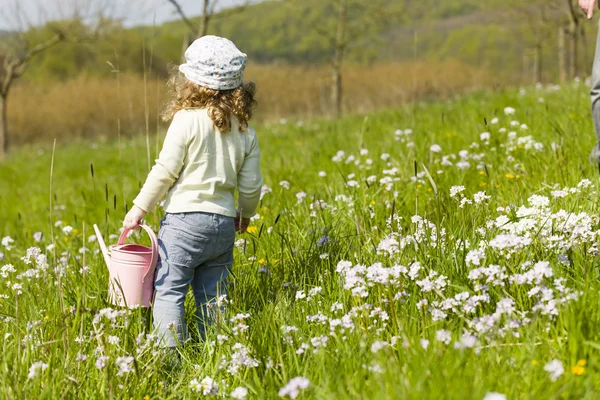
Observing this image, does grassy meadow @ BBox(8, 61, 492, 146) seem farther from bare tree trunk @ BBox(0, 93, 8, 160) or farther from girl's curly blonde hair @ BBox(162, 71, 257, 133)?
girl's curly blonde hair @ BBox(162, 71, 257, 133)

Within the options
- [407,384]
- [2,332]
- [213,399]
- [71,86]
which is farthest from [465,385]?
[71,86]

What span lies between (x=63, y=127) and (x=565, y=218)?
25282 mm

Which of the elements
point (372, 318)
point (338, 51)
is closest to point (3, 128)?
point (338, 51)

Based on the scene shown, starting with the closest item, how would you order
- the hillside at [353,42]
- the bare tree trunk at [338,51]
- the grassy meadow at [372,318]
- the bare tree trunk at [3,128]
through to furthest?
1. the grassy meadow at [372,318]
2. the bare tree trunk at [3,128]
3. the bare tree trunk at [338,51]
4. the hillside at [353,42]

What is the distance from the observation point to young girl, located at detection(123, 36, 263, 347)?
2842mm

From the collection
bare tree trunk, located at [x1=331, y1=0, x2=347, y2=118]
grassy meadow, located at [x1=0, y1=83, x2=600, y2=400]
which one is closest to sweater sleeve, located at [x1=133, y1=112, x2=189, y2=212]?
grassy meadow, located at [x1=0, y1=83, x2=600, y2=400]

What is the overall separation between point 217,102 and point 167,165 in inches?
15.4

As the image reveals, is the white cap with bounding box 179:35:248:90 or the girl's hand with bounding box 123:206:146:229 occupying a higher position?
the white cap with bounding box 179:35:248:90

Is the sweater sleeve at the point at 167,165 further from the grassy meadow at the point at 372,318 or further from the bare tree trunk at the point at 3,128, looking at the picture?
the bare tree trunk at the point at 3,128

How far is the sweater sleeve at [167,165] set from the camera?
2.84 metres

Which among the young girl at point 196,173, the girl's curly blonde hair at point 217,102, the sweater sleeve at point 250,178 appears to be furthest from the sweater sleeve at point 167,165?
the sweater sleeve at point 250,178

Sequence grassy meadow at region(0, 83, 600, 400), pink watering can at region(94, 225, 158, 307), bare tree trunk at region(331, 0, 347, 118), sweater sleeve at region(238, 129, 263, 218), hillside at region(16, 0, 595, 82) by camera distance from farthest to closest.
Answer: hillside at region(16, 0, 595, 82) < bare tree trunk at region(331, 0, 347, 118) < sweater sleeve at region(238, 129, 263, 218) < pink watering can at region(94, 225, 158, 307) < grassy meadow at region(0, 83, 600, 400)

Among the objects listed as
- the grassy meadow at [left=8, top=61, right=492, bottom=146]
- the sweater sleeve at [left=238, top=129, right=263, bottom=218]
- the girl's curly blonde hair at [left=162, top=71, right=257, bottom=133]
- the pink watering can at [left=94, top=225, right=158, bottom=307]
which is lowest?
the grassy meadow at [left=8, top=61, right=492, bottom=146]

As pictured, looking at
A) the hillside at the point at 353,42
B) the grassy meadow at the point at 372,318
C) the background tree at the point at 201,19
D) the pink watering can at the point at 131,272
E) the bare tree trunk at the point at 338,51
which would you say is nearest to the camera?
the grassy meadow at the point at 372,318
